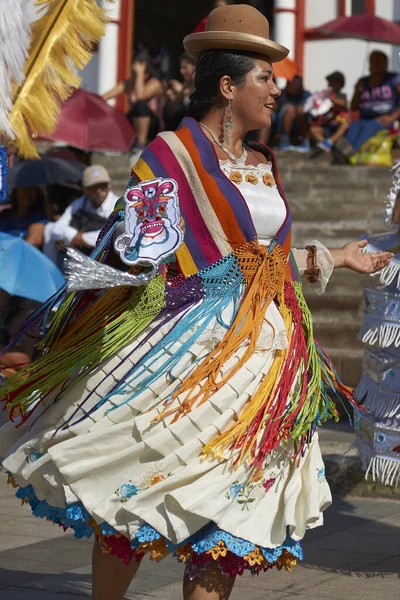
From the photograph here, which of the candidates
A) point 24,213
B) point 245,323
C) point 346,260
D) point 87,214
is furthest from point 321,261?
point 24,213

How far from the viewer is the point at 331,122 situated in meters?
14.4

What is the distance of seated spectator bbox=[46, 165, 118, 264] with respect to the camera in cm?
870

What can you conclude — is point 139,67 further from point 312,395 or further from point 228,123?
point 312,395

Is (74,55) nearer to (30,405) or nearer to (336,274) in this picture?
(30,405)

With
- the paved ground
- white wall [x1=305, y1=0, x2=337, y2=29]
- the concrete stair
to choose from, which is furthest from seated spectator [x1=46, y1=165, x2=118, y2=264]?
white wall [x1=305, y1=0, x2=337, y2=29]

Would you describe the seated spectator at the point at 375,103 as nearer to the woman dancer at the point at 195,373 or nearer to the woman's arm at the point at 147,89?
the woman's arm at the point at 147,89

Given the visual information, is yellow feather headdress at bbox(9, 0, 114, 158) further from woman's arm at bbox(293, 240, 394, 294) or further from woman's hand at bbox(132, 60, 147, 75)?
woman's hand at bbox(132, 60, 147, 75)

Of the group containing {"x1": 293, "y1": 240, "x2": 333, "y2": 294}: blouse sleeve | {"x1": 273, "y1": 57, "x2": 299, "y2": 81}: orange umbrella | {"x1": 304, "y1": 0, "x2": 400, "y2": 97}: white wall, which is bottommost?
{"x1": 293, "y1": 240, "x2": 333, "y2": 294}: blouse sleeve

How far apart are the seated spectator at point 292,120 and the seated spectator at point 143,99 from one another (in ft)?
4.95

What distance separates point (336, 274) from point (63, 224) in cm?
245

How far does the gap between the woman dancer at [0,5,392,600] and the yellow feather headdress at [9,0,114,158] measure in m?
1.14

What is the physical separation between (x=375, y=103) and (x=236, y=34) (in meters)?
9.92

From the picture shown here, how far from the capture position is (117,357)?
3.56m

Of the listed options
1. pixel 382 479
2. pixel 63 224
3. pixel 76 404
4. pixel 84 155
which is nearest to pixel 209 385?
pixel 76 404
